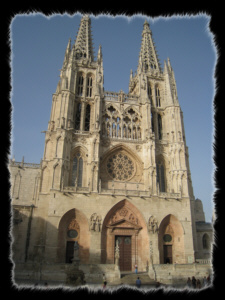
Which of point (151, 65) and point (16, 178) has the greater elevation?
point (151, 65)

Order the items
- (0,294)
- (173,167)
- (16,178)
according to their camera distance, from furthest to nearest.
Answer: (16,178) < (173,167) < (0,294)

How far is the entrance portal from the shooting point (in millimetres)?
22328

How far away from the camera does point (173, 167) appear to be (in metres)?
27.0

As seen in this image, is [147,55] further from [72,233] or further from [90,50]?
[72,233]

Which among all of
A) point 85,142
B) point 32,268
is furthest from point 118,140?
point 32,268

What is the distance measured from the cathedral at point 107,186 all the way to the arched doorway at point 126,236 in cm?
9

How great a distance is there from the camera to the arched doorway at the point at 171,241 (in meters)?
23.4

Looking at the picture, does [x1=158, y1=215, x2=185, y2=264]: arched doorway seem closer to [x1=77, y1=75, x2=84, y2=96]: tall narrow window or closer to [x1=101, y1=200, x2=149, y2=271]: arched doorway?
[x1=101, y1=200, x2=149, y2=271]: arched doorway

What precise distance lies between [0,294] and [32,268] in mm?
17389

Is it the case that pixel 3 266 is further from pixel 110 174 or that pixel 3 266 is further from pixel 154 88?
pixel 154 88

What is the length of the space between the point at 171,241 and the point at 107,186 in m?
8.68

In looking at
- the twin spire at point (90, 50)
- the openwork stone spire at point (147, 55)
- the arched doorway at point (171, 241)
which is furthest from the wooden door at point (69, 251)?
the openwork stone spire at point (147, 55)

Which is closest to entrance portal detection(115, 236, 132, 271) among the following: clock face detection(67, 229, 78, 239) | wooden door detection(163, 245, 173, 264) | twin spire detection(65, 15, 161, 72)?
wooden door detection(163, 245, 173, 264)

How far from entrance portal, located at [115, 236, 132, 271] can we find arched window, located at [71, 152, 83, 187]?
6953 mm
